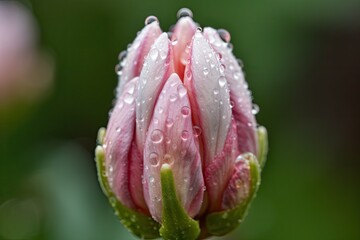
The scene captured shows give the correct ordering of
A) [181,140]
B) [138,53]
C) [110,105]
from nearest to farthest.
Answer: [181,140] → [138,53] → [110,105]

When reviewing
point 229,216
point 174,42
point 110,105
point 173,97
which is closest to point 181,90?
point 173,97

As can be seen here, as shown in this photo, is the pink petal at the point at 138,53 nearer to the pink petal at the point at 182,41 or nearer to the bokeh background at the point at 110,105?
the pink petal at the point at 182,41

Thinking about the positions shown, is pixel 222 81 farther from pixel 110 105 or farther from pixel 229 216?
pixel 110 105

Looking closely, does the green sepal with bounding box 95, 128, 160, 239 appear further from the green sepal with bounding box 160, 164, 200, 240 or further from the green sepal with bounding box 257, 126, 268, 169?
the green sepal with bounding box 257, 126, 268, 169

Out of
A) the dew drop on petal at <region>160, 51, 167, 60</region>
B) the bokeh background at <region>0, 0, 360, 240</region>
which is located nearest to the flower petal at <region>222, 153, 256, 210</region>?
the dew drop on petal at <region>160, 51, 167, 60</region>

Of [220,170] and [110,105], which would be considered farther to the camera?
[110,105]

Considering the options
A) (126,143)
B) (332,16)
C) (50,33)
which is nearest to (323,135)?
(332,16)
